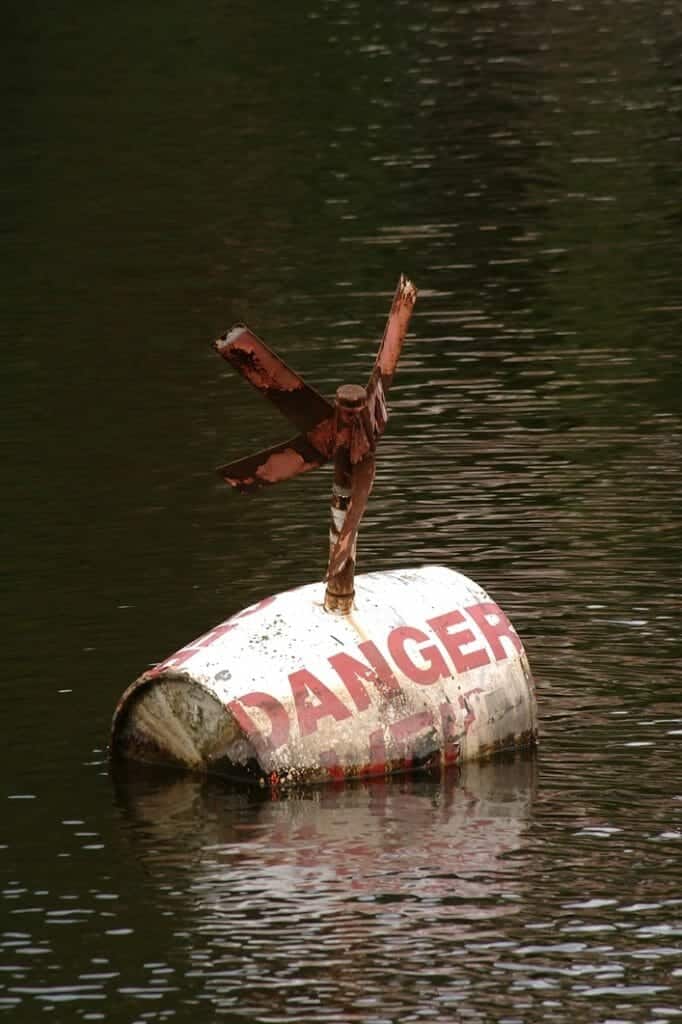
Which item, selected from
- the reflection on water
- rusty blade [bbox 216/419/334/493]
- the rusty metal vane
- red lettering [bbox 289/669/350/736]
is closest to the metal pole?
the rusty metal vane

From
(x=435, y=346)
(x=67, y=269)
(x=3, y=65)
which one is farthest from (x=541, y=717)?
(x=3, y=65)

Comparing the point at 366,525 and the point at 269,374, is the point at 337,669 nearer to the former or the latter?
the point at 269,374

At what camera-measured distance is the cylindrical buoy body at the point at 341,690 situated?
43.3ft

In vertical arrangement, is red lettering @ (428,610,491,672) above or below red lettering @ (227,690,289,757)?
above

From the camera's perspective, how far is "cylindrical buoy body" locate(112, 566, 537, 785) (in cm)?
1320

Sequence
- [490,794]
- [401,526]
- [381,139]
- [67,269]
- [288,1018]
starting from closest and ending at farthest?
[288,1018]
[490,794]
[401,526]
[67,269]
[381,139]

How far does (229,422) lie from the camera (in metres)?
22.6

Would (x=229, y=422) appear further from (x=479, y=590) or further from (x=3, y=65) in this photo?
(x=3, y=65)

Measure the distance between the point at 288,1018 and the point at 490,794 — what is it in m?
2.92

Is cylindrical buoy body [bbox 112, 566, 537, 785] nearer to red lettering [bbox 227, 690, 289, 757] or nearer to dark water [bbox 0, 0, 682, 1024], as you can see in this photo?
red lettering [bbox 227, 690, 289, 757]

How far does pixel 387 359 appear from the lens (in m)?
13.8

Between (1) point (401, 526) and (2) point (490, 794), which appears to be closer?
(2) point (490, 794)

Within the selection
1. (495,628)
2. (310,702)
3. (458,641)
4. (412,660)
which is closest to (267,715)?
(310,702)

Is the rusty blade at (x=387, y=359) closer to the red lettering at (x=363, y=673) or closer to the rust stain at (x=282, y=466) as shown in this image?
the rust stain at (x=282, y=466)
